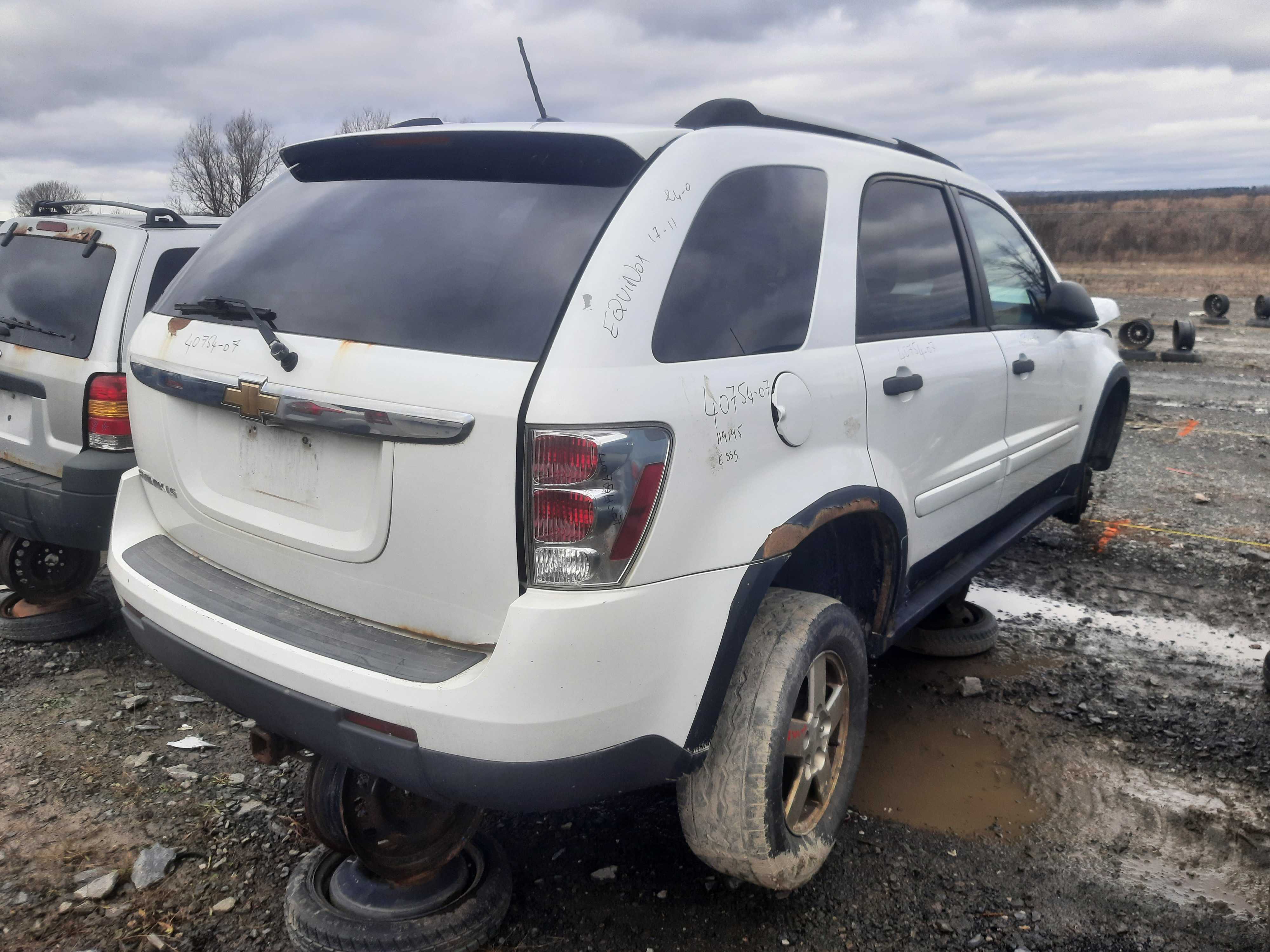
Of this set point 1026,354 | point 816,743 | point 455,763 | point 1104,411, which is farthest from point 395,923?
point 1104,411

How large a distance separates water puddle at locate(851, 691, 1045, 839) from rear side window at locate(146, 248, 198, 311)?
3.21 m

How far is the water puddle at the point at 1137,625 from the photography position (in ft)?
13.0

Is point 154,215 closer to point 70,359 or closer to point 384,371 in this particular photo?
point 70,359

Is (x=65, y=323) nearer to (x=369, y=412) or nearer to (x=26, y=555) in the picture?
(x=26, y=555)

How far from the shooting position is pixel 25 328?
3688 millimetres

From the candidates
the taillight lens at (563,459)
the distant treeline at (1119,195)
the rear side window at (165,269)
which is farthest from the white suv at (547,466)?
the distant treeline at (1119,195)

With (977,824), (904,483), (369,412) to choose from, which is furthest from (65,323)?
(977,824)

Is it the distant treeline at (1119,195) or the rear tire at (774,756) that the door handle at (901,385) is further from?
the distant treeline at (1119,195)

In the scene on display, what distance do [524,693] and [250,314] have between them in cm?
112

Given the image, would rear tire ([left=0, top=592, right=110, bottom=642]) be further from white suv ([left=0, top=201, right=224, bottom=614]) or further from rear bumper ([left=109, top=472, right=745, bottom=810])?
rear bumper ([left=109, top=472, right=745, bottom=810])

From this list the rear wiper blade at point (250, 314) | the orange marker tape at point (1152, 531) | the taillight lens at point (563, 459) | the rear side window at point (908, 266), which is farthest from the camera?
the orange marker tape at point (1152, 531)

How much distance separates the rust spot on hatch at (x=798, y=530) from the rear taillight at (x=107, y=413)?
2.61 m

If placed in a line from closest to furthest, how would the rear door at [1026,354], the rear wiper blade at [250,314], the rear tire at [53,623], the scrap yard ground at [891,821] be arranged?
the rear wiper blade at [250,314], the scrap yard ground at [891,821], the rear door at [1026,354], the rear tire at [53,623]

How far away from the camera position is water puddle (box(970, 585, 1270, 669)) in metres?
3.97
